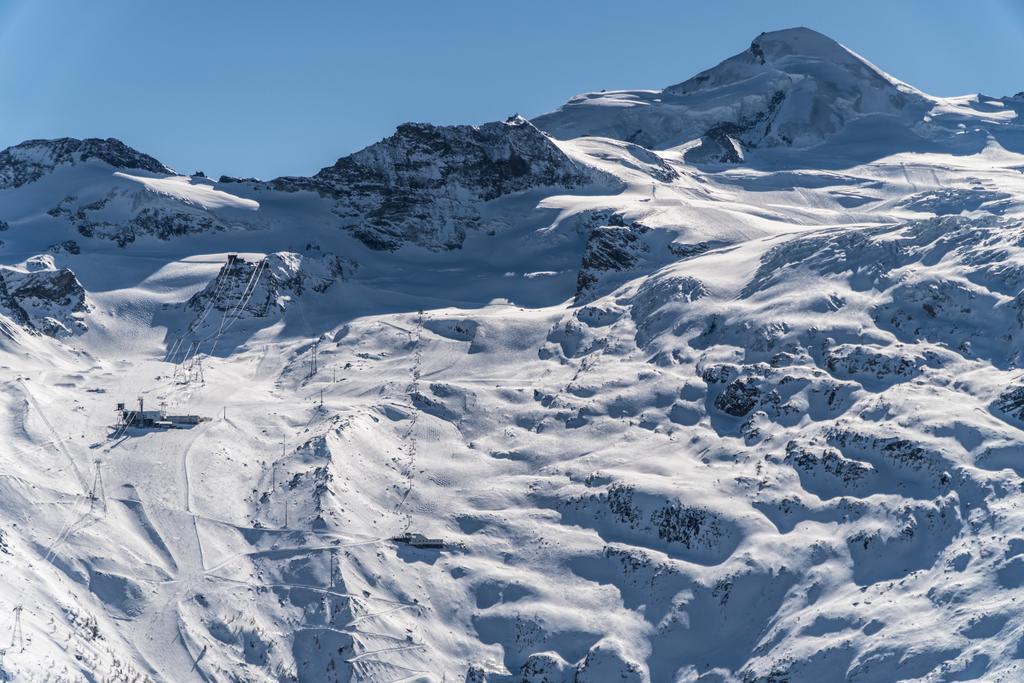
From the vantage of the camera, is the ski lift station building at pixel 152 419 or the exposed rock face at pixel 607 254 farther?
the exposed rock face at pixel 607 254

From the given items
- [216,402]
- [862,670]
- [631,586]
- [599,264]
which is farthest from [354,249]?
[862,670]

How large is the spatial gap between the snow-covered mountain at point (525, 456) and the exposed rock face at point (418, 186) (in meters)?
6.76

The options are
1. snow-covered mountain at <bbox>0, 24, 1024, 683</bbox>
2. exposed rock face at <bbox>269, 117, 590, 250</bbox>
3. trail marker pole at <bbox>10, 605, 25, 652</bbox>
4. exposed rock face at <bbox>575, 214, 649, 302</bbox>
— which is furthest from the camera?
exposed rock face at <bbox>269, 117, 590, 250</bbox>

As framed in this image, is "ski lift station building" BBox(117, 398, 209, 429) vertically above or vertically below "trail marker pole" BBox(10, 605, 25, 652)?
above

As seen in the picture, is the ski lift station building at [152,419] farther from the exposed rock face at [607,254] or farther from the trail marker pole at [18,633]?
the exposed rock face at [607,254]

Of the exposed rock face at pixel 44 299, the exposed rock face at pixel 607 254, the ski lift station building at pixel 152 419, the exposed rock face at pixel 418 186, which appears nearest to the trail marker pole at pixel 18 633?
the ski lift station building at pixel 152 419

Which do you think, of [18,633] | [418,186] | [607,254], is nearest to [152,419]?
[18,633]

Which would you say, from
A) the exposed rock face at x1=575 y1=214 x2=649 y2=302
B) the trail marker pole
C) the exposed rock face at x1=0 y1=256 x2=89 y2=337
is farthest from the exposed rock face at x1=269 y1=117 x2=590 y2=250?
the trail marker pole

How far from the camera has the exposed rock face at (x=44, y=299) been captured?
15538 cm

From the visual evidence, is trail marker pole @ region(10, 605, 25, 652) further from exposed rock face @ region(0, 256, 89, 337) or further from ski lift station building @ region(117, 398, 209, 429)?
exposed rock face @ region(0, 256, 89, 337)

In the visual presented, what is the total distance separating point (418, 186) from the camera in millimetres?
195000

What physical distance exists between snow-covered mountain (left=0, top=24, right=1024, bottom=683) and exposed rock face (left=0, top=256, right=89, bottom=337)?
1.11 ft

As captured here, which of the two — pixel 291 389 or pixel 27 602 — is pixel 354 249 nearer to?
pixel 291 389

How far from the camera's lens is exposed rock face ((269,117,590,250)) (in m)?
186
